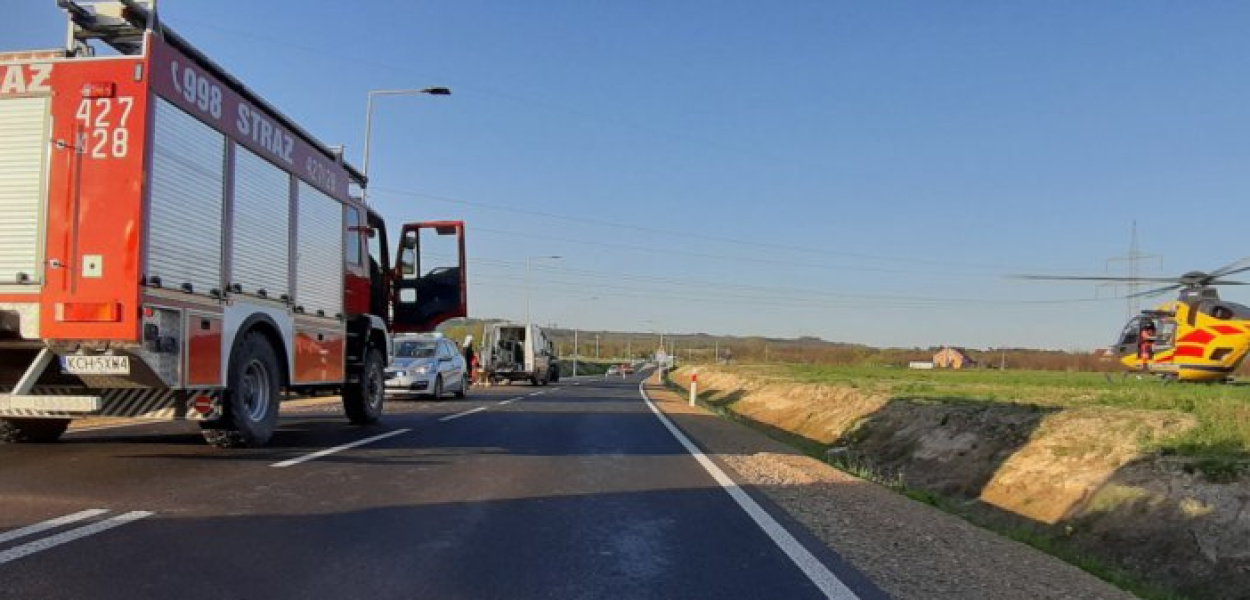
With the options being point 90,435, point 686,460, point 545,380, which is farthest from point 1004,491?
point 545,380

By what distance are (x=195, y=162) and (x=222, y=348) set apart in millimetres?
1873

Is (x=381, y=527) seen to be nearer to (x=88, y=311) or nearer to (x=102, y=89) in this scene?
(x=88, y=311)

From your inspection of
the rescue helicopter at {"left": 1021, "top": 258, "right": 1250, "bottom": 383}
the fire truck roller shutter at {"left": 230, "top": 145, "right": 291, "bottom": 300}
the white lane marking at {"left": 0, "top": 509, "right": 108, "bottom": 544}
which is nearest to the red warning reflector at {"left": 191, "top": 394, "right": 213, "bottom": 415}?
the fire truck roller shutter at {"left": 230, "top": 145, "right": 291, "bottom": 300}

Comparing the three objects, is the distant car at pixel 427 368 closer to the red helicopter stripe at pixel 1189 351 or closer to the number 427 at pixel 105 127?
the number 427 at pixel 105 127

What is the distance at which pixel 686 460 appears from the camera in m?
10.9

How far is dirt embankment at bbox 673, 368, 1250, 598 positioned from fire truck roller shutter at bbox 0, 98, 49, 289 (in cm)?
1064

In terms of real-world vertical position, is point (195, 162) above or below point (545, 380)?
A: above

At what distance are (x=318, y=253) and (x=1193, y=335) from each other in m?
28.4

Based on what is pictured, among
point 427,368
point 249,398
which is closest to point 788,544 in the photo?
point 249,398

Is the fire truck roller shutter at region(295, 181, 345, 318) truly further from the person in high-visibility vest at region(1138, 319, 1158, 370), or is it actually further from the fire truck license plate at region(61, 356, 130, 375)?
the person in high-visibility vest at region(1138, 319, 1158, 370)

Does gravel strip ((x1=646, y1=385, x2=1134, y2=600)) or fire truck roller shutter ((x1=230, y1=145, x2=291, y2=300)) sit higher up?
fire truck roller shutter ((x1=230, y1=145, x2=291, y2=300))

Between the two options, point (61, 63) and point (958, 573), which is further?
point (61, 63)

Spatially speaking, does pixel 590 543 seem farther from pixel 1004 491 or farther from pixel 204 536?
pixel 1004 491

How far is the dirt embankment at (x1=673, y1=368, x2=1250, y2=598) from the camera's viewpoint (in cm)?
957
